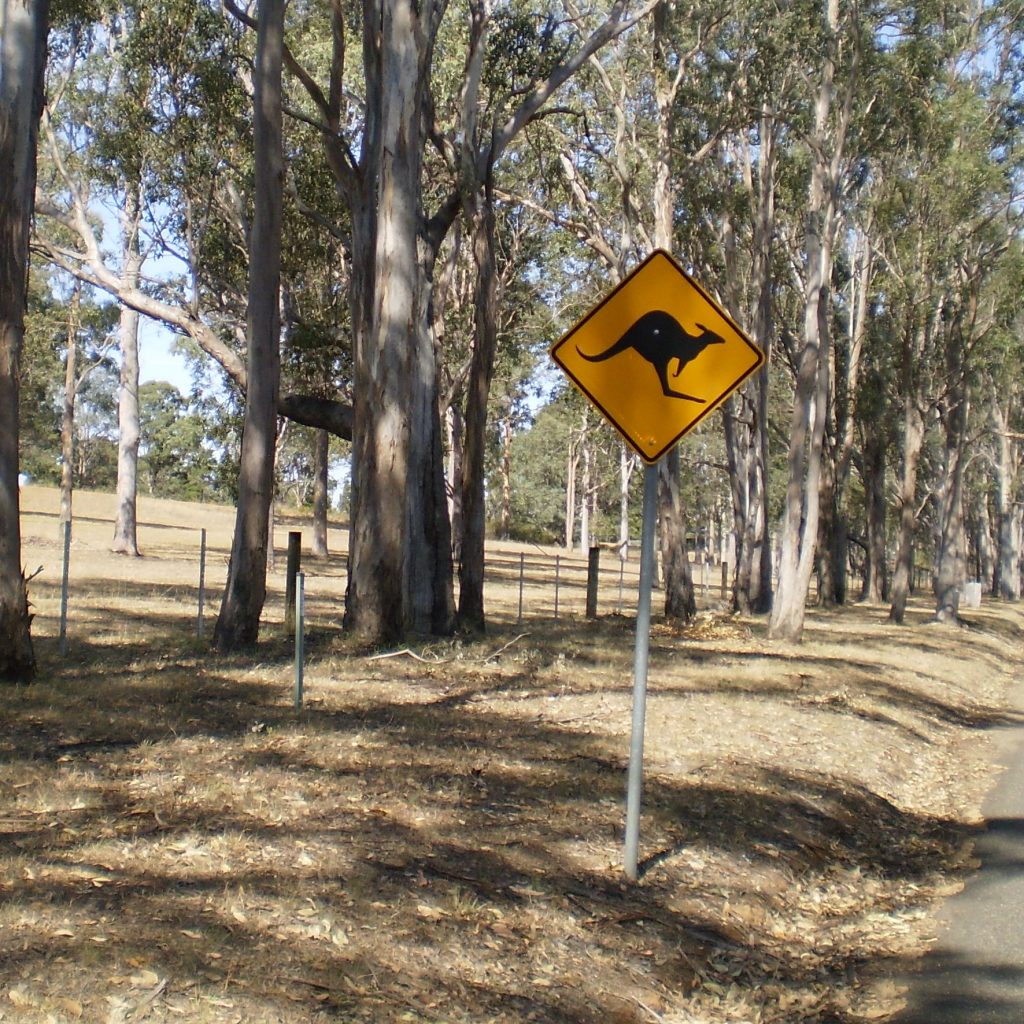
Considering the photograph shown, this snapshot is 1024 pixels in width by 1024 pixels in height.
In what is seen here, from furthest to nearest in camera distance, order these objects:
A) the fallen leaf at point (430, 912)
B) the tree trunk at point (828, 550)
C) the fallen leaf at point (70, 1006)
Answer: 1. the tree trunk at point (828, 550)
2. the fallen leaf at point (430, 912)
3. the fallen leaf at point (70, 1006)

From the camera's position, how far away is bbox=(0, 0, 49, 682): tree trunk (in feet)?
34.0

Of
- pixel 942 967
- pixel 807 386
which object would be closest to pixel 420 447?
pixel 807 386

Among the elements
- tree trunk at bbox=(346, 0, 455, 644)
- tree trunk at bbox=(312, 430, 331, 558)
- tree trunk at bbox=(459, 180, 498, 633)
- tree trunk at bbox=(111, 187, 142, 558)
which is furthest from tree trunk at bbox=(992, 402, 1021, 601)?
tree trunk at bbox=(346, 0, 455, 644)

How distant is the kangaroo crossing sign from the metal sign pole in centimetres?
24

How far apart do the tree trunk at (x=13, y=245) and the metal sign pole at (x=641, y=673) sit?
5829 millimetres

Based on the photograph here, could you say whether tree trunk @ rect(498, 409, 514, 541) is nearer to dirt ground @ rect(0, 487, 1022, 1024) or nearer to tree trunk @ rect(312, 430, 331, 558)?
tree trunk @ rect(312, 430, 331, 558)

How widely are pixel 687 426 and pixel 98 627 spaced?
38.0 ft

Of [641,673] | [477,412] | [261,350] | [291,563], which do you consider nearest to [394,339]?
[261,350]

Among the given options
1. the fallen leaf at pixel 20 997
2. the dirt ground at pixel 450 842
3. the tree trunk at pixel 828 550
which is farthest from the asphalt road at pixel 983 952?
the tree trunk at pixel 828 550

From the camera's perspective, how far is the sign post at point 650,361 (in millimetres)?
6355

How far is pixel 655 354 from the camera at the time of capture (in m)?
6.43

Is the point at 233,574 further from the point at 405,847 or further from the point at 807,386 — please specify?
the point at 807,386

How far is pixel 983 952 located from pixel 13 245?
8453 millimetres

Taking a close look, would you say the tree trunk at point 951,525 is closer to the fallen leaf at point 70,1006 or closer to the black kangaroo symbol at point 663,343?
the black kangaroo symbol at point 663,343
